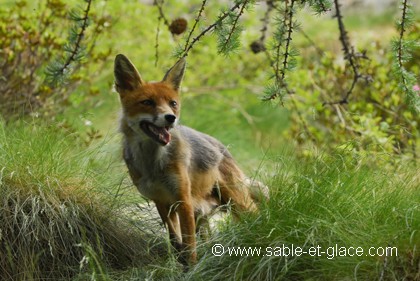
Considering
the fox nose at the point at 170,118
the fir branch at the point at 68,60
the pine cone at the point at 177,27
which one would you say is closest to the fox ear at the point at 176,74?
the pine cone at the point at 177,27

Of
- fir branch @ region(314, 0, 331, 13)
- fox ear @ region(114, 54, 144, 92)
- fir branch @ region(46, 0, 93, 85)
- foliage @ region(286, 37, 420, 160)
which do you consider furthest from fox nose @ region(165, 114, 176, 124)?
foliage @ region(286, 37, 420, 160)

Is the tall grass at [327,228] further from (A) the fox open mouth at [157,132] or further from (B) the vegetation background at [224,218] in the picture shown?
(A) the fox open mouth at [157,132]

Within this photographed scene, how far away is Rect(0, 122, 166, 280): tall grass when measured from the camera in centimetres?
523

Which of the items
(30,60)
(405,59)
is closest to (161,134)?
(405,59)

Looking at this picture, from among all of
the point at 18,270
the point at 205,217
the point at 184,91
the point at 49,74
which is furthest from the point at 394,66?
the point at 184,91

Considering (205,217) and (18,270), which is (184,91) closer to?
(205,217)

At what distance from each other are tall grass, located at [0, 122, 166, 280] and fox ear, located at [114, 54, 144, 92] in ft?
2.32

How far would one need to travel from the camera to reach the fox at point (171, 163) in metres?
5.32

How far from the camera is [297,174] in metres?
5.32

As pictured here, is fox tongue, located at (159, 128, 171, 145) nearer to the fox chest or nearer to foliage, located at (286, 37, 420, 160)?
the fox chest

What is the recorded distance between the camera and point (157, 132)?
5.36 m

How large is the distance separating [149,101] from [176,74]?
33 centimetres

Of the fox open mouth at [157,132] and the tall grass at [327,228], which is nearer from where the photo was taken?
the tall grass at [327,228]

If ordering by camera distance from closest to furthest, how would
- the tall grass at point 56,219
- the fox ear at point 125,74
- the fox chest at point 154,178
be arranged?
1. the tall grass at point 56,219
2. the fox chest at point 154,178
3. the fox ear at point 125,74
